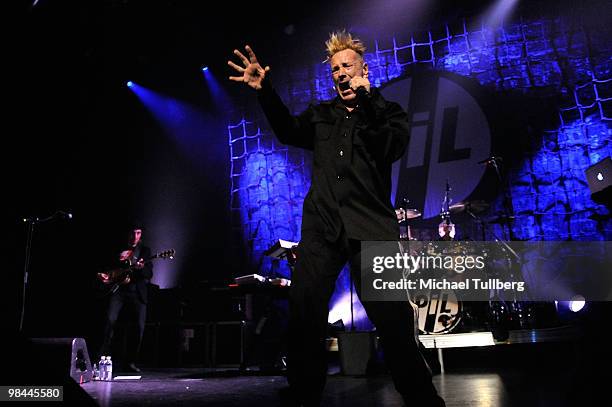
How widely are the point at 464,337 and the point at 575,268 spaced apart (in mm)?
2393

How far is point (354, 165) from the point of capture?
2.28 metres

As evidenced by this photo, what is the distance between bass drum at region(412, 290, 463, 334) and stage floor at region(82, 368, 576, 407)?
92cm

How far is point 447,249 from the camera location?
5926 mm

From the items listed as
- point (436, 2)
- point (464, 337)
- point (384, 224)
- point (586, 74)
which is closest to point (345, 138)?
point (384, 224)

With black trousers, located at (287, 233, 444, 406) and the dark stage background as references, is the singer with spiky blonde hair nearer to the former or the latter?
black trousers, located at (287, 233, 444, 406)

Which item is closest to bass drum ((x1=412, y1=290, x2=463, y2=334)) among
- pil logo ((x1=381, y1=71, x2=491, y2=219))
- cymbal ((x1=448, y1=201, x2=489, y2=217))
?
cymbal ((x1=448, y1=201, x2=489, y2=217))

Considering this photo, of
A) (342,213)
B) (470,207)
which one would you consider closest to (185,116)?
(470,207)

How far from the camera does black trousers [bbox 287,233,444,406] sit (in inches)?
79.5

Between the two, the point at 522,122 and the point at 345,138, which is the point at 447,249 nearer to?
the point at 522,122

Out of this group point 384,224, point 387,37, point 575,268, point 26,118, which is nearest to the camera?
point 384,224

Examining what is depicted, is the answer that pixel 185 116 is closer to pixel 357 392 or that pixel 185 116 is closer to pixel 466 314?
pixel 466 314

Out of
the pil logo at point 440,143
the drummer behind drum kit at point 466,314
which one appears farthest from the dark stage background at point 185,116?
the drummer behind drum kit at point 466,314

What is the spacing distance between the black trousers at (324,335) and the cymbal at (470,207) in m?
4.47

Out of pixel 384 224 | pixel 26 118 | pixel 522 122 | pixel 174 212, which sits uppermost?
pixel 26 118
